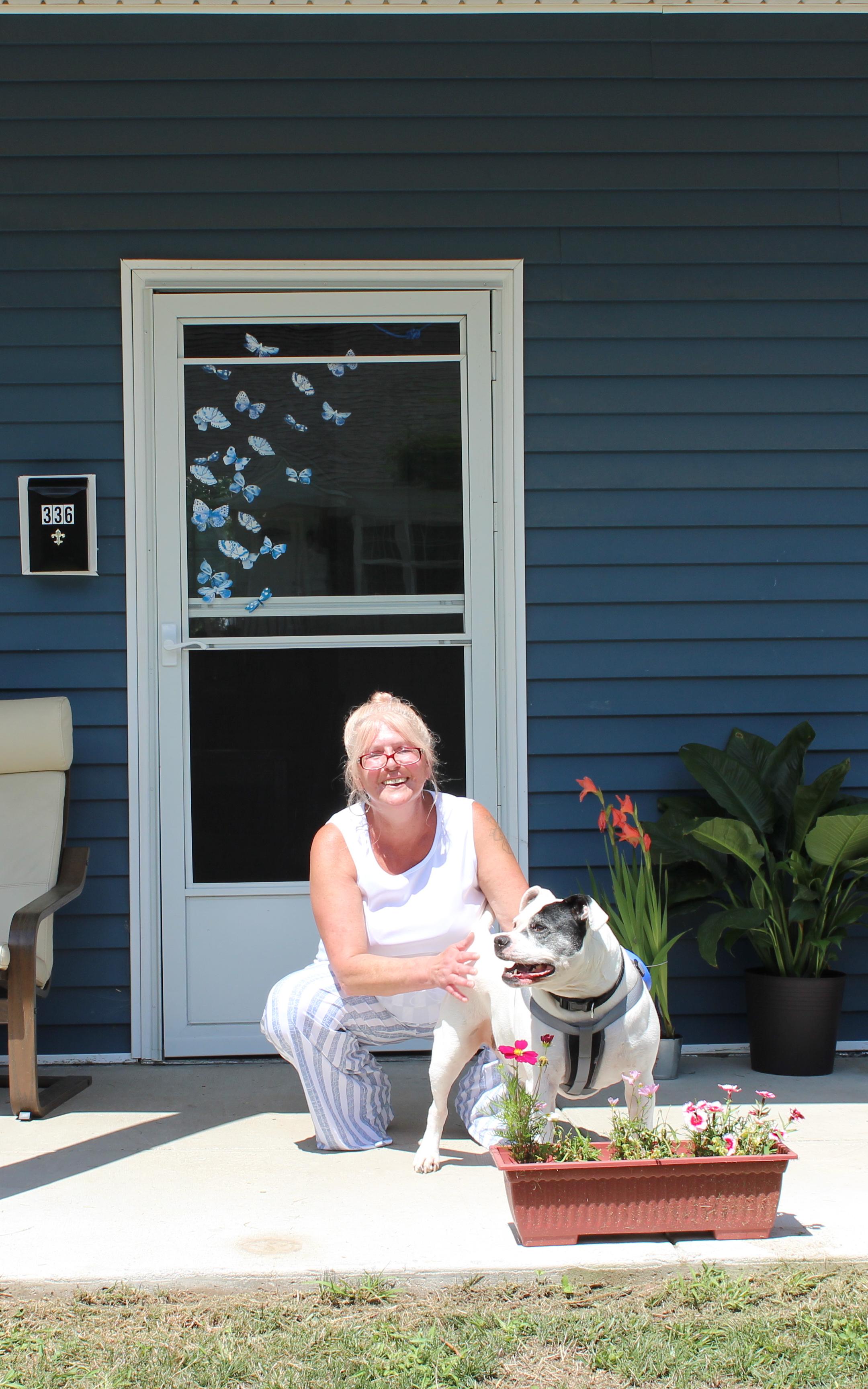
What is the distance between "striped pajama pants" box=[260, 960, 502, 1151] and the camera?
2.71m

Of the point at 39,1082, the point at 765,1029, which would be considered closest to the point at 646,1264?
the point at 765,1029

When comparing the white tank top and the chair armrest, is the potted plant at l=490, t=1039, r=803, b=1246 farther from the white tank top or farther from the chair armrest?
the chair armrest

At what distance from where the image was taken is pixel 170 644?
3680 millimetres

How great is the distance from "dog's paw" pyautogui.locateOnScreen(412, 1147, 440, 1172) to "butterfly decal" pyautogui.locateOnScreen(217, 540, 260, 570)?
186cm

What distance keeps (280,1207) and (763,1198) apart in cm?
92

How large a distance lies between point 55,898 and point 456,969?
1391 mm

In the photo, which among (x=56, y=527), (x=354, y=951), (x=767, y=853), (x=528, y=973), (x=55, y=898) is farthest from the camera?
(x=56, y=527)

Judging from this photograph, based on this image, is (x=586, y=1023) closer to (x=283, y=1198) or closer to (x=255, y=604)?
(x=283, y=1198)

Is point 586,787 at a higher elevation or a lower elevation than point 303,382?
lower

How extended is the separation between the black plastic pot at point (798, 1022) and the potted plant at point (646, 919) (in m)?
0.26

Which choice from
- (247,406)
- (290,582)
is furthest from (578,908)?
(247,406)

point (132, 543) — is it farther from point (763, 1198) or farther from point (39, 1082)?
point (763, 1198)

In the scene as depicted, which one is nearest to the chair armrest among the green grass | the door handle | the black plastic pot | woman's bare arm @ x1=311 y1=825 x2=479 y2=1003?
the door handle

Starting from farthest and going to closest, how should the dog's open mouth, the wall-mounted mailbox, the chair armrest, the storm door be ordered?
the storm door → the wall-mounted mailbox → the chair armrest → the dog's open mouth
